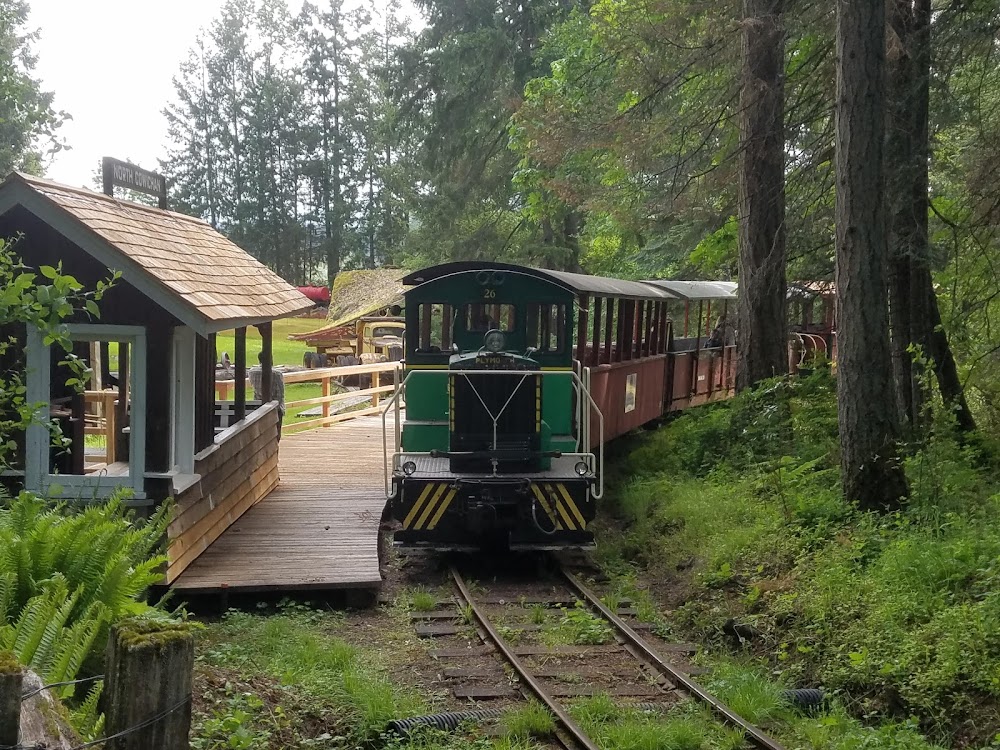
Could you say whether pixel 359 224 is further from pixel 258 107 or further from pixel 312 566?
pixel 312 566

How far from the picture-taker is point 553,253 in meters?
26.6

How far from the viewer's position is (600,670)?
7152mm

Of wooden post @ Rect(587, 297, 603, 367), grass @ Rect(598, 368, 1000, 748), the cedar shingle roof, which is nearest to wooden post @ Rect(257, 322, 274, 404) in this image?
the cedar shingle roof

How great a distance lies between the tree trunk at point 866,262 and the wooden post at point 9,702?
281 inches

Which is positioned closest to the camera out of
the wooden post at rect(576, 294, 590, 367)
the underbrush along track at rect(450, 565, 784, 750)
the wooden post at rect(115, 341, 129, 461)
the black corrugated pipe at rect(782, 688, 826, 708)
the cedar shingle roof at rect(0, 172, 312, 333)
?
the underbrush along track at rect(450, 565, 784, 750)

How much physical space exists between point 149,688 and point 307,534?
7143 millimetres

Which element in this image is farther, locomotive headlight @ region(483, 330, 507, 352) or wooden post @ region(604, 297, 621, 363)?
wooden post @ region(604, 297, 621, 363)

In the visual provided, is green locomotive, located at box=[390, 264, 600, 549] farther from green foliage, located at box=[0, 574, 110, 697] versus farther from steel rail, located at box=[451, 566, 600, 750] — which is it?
green foliage, located at box=[0, 574, 110, 697]

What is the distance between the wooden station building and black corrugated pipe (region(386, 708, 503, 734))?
2652mm

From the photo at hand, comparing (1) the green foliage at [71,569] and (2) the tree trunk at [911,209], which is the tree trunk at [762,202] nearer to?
(2) the tree trunk at [911,209]

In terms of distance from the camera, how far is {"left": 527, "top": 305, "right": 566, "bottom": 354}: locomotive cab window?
10.6 metres

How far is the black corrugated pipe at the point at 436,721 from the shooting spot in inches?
226

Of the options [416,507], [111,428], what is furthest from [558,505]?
[111,428]

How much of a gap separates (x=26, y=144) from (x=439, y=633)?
107 ft
